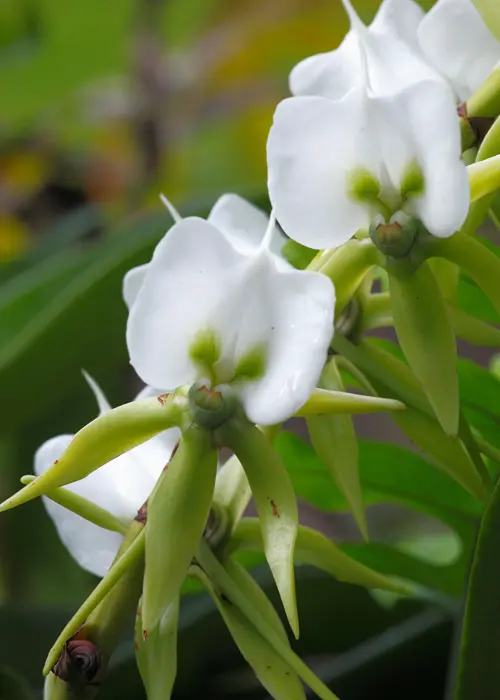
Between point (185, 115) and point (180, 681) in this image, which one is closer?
point (180, 681)

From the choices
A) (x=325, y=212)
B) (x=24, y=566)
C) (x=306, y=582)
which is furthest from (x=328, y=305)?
(x=24, y=566)

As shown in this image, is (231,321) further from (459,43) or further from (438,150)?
(459,43)

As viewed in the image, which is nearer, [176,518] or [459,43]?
[176,518]

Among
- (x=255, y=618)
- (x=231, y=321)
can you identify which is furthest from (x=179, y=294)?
(x=255, y=618)

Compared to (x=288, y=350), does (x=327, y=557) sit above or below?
below

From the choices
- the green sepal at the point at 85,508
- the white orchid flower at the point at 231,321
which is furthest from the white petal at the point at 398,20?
the green sepal at the point at 85,508

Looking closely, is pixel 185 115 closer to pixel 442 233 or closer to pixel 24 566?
pixel 24 566

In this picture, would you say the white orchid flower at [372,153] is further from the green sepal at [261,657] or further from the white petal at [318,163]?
the green sepal at [261,657]
